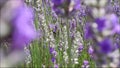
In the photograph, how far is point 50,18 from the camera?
5.10 m

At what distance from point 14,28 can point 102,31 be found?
0.50 metres

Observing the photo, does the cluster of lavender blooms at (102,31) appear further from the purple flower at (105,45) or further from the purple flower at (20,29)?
the purple flower at (20,29)

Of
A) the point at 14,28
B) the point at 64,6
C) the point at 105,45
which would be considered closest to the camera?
the point at 14,28

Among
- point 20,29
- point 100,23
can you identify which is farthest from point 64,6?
point 20,29

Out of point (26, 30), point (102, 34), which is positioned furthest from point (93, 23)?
point (26, 30)

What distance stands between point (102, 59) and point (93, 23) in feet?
0.59

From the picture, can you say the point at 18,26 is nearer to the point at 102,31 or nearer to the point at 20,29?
the point at 20,29

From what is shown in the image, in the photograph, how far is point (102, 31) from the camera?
6.73 feet

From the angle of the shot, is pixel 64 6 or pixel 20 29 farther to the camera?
pixel 64 6

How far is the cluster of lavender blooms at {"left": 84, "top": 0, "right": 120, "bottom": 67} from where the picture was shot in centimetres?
205

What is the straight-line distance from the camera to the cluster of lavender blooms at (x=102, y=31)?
2051mm

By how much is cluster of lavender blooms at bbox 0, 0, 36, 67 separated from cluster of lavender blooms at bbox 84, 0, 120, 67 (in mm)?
387

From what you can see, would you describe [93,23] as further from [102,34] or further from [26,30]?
[26,30]

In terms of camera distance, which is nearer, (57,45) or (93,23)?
(93,23)
